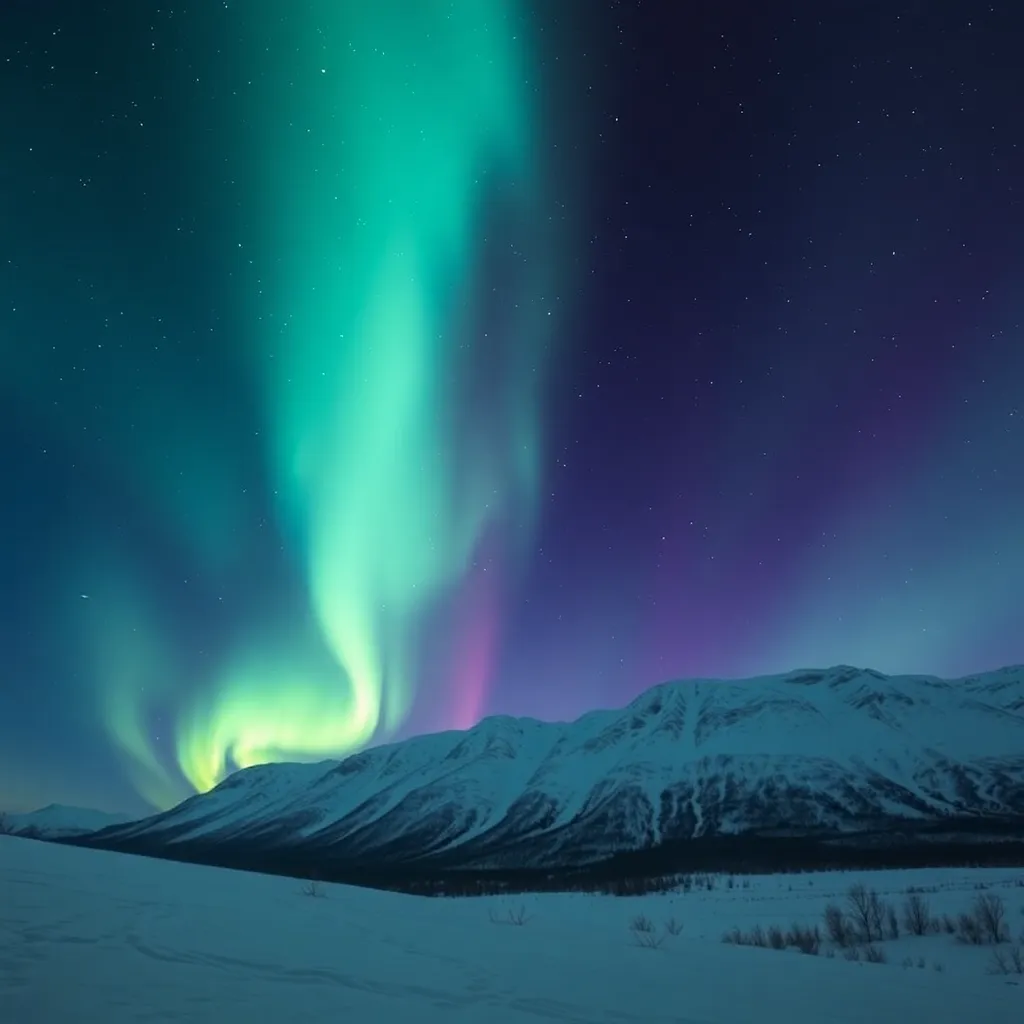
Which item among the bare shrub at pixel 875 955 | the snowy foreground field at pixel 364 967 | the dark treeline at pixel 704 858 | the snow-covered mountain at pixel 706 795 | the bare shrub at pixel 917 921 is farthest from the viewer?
the snow-covered mountain at pixel 706 795

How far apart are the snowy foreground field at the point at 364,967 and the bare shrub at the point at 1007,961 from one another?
7.8 inches

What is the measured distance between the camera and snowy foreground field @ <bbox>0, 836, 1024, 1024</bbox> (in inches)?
209

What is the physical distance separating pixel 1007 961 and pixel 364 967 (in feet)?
35.1

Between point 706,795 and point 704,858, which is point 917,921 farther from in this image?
point 706,795

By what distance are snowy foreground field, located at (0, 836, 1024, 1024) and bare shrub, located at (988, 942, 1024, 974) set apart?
198 mm

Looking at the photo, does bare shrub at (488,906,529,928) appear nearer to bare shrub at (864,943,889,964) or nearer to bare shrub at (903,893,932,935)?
bare shrub at (864,943,889,964)

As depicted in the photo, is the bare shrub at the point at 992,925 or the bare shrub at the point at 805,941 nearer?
the bare shrub at the point at 992,925

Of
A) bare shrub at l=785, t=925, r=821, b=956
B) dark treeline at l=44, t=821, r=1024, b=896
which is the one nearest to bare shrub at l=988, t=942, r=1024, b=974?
bare shrub at l=785, t=925, r=821, b=956

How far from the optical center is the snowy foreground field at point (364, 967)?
530 centimetres

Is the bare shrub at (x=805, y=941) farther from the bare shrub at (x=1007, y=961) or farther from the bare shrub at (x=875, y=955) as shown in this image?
the bare shrub at (x=1007, y=961)

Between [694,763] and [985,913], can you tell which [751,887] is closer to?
[985,913]

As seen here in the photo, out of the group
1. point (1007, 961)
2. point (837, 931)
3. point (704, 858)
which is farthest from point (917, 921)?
point (704, 858)

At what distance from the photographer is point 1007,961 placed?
11203 mm

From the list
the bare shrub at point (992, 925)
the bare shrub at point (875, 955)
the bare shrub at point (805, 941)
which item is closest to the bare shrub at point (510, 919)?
the bare shrub at point (805, 941)
